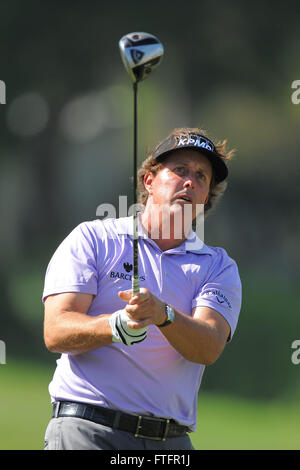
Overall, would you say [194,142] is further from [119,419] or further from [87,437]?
[87,437]

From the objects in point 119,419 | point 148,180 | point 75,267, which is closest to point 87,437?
point 119,419

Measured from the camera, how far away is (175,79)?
1591cm

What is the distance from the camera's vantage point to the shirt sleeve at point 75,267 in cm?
339

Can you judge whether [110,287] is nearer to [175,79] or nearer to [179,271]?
[179,271]

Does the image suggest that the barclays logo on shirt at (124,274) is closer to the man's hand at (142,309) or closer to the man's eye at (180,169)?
the man's hand at (142,309)

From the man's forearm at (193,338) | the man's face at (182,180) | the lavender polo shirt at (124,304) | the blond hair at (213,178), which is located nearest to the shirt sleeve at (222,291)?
the lavender polo shirt at (124,304)

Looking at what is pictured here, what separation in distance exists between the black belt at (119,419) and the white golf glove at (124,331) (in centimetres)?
37

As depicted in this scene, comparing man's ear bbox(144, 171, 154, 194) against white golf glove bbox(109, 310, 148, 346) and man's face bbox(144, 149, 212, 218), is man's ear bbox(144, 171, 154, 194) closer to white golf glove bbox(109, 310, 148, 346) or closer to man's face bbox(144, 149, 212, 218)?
man's face bbox(144, 149, 212, 218)

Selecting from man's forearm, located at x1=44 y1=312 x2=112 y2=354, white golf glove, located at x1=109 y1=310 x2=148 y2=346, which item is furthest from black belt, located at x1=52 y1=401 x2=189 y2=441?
white golf glove, located at x1=109 y1=310 x2=148 y2=346

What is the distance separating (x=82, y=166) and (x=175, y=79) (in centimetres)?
245

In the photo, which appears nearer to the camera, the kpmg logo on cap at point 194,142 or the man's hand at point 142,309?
the man's hand at point 142,309

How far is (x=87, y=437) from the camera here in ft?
10.6

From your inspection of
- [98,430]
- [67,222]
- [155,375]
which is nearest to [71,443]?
[98,430]

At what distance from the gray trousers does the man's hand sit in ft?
1.68
